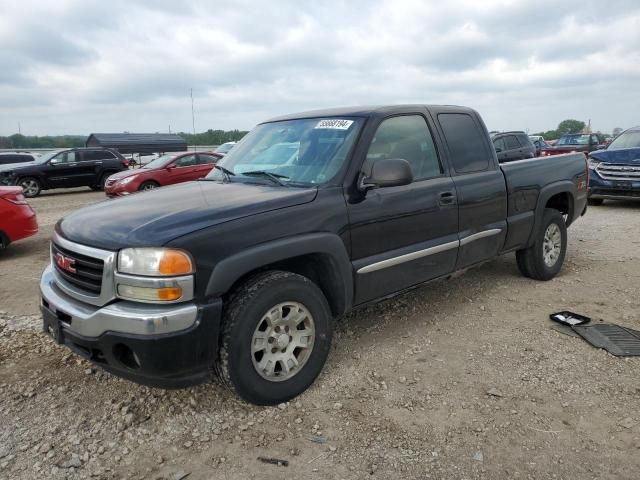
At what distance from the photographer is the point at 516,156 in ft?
44.3

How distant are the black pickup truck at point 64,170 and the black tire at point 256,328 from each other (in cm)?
1572

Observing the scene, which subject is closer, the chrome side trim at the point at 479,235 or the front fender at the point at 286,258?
the front fender at the point at 286,258

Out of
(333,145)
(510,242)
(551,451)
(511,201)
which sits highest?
(333,145)

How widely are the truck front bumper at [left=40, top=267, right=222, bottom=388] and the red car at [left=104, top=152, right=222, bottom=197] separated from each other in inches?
417

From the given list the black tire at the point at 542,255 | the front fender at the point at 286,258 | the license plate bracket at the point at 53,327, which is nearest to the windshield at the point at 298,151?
the front fender at the point at 286,258

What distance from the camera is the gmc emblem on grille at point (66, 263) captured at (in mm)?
2895

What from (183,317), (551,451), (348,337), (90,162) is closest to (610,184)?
(348,337)

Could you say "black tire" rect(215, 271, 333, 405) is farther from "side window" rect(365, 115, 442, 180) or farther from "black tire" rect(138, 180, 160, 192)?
"black tire" rect(138, 180, 160, 192)

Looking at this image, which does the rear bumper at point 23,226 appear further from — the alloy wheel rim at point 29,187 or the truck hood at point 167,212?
the alloy wheel rim at point 29,187

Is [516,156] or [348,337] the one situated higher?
[516,156]

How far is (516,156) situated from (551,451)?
1212cm

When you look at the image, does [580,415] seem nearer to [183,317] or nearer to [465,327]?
[465,327]

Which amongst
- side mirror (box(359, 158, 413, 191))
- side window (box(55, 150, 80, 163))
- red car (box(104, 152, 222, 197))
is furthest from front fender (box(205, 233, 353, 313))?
side window (box(55, 150, 80, 163))

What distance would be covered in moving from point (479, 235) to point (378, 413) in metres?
2.00
